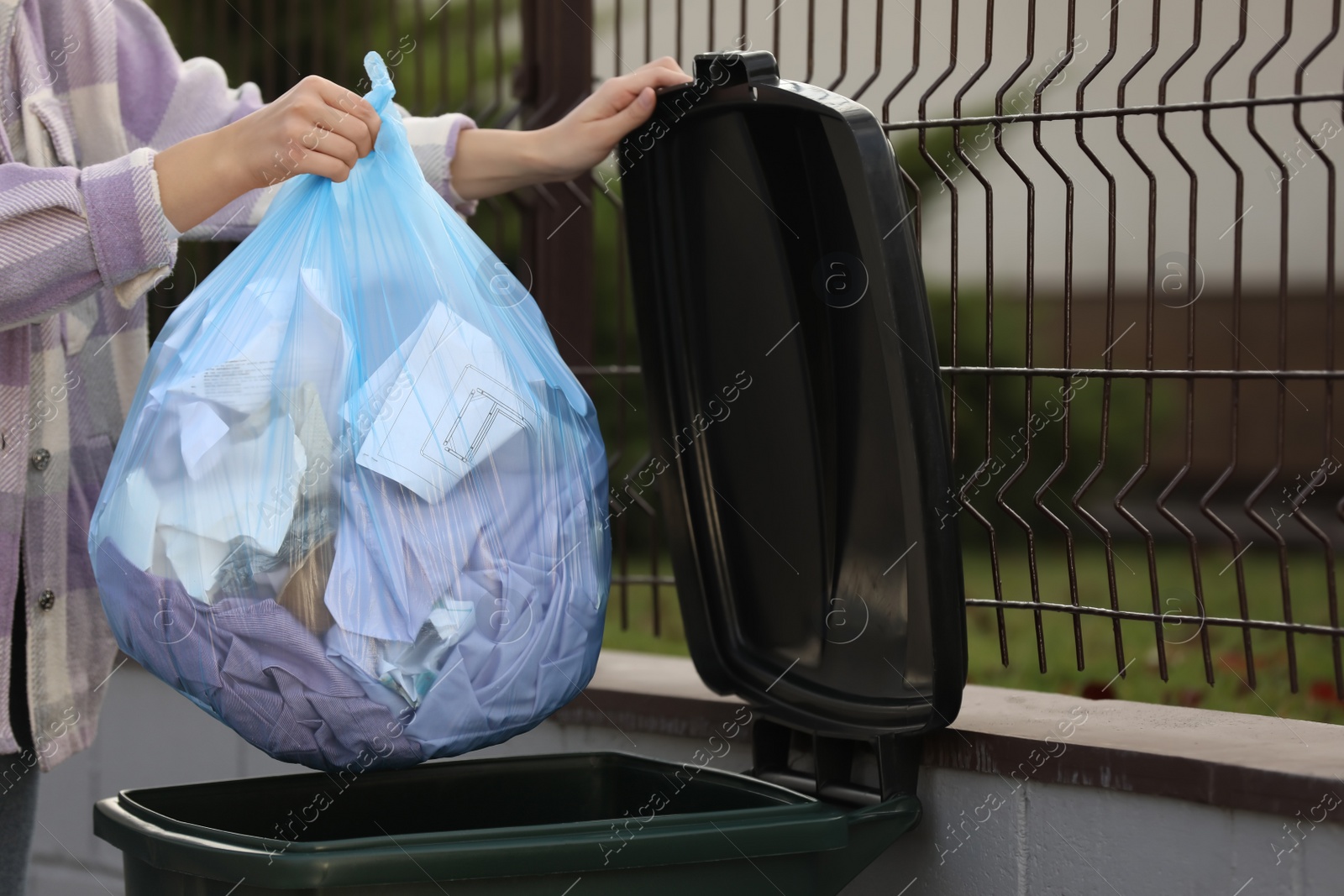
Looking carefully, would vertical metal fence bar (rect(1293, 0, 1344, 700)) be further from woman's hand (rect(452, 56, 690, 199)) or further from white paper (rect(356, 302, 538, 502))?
white paper (rect(356, 302, 538, 502))

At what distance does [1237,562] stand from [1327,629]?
0.40 feet

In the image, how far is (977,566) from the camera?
6.51 metres

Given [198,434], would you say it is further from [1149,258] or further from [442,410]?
[1149,258]

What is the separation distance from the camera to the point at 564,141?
1.59 metres

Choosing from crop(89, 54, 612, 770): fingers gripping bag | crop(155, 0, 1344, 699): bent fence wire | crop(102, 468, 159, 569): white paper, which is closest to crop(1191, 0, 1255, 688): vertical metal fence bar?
crop(155, 0, 1344, 699): bent fence wire

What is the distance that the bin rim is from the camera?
1070mm

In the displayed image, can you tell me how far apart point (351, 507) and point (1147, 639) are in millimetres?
3831

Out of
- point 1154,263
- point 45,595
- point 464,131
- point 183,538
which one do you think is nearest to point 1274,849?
point 1154,263

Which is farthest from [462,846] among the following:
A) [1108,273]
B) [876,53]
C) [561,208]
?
[561,208]

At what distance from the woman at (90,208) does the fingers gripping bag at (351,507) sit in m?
0.10

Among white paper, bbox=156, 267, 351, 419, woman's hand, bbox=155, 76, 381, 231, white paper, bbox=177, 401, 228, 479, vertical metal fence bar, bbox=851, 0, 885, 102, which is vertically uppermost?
vertical metal fence bar, bbox=851, 0, 885, 102

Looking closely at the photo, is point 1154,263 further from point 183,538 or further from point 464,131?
point 183,538

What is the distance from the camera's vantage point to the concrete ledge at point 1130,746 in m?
1.33

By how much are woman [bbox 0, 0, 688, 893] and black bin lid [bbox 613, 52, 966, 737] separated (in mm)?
130
